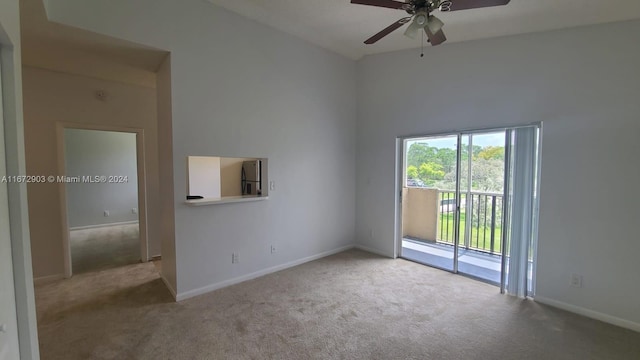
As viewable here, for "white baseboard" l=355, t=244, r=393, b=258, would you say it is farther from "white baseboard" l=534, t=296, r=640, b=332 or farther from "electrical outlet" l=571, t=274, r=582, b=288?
"electrical outlet" l=571, t=274, r=582, b=288

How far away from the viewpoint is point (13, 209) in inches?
57.2

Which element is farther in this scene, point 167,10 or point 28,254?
point 167,10

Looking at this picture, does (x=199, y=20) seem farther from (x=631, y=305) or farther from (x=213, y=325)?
(x=631, y=305)

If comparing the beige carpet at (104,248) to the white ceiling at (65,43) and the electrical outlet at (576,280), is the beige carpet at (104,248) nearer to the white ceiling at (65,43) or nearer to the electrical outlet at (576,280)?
the white ceiling at (65,43)

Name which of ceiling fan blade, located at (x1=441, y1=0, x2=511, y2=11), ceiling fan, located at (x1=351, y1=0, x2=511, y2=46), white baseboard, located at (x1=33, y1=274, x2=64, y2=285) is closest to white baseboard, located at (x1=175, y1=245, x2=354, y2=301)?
white baseboard, located at (x1=33, y1=274, x2=64, y2=285)

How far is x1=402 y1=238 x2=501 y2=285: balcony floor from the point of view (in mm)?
3920

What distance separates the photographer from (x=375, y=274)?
385 cm

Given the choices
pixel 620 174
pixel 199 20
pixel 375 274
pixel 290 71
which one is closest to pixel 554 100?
pixel 620 174

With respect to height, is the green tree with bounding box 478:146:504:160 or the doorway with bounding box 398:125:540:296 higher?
the green tree with bounding box 478:146:504:160

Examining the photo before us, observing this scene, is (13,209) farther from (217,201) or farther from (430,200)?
(430,200)

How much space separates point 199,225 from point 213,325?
44.2 inches

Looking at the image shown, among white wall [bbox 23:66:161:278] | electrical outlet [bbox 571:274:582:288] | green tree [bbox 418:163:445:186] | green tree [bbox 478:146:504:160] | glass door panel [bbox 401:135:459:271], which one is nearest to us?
electrical outlet [bbox 571:274:582:288]

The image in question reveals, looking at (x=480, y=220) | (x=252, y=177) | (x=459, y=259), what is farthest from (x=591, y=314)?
(x=252, y=177)

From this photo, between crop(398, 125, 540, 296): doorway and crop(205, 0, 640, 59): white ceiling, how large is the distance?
1.10 metres
